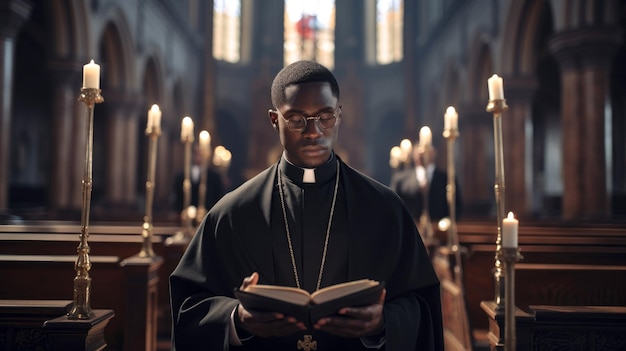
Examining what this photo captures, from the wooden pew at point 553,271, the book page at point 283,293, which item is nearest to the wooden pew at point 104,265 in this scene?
the book page at point 283,293

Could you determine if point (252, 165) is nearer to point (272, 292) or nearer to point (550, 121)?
point (550, 121)

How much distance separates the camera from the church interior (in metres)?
3.15

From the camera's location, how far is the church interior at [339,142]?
3.15 metres

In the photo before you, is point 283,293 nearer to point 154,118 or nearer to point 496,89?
point 496,89

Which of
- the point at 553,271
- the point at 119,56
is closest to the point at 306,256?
the point at 553,271

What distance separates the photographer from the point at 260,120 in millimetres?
21922

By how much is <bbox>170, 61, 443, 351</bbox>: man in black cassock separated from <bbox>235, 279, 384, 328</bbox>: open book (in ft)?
0.67

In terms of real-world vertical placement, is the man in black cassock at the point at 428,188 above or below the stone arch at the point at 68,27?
below

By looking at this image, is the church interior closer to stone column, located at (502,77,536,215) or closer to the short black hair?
stone column, located at (502,77,536,215)

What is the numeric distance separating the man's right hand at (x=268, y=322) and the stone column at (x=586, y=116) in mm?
8286

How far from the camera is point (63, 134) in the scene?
10828mm

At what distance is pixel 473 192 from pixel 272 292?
46.5 feet

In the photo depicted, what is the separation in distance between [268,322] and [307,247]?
0.44 meters

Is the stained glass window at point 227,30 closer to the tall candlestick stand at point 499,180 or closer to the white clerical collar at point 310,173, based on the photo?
the tall candlestick stand at point 499,180
